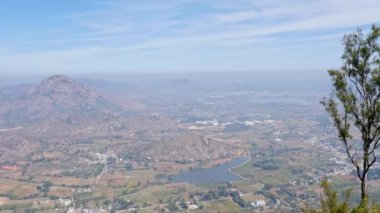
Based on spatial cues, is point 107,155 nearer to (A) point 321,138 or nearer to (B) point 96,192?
(B) point 96,192

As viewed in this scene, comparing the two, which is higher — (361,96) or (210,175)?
(361,96)

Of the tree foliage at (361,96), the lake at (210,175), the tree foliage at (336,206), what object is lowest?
the lake at (210,175)

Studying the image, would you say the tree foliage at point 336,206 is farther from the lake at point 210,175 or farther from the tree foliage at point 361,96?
the lake at point 210,175

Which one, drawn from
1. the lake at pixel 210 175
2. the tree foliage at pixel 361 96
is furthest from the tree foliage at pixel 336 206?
the lake at pixel 210 175

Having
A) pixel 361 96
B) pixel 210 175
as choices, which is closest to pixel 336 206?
pixel 361 96

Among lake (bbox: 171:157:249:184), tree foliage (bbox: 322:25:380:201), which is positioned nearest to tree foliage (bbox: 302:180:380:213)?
tree foliage (bbox: 322:25:380:201)

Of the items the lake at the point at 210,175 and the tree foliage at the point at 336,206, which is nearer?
the tree foliage at the point at 336,206

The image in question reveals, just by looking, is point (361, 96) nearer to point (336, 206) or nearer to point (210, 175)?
point (336, 206)

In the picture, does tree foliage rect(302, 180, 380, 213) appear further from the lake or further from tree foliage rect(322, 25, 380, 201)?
the lake

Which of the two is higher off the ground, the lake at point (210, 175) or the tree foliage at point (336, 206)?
the tree foliage at point (336, 206)
